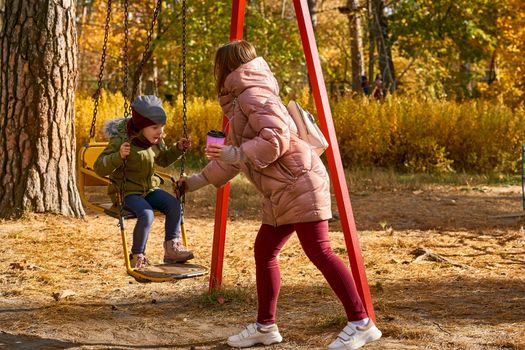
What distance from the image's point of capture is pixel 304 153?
167 inches

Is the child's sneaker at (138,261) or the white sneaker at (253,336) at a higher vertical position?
the child's sneaker at (138,261)

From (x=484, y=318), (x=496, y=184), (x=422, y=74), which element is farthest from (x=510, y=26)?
(x=484, y=318)

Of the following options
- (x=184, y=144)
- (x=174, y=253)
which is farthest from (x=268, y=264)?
(x=184, y=144)

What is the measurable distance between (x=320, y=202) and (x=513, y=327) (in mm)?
1475

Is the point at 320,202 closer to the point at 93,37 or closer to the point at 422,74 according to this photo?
the point at 422,74

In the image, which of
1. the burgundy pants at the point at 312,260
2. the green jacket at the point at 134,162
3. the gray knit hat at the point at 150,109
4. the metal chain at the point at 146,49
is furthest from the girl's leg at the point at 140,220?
the burgundy pants at the point at 312,260

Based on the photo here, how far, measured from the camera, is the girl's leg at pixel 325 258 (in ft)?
13.9

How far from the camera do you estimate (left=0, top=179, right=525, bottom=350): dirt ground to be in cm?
482

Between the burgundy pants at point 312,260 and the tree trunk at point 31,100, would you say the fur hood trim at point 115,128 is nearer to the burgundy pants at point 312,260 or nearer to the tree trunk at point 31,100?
the burgundy pants at point 312,260

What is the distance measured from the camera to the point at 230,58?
4.23m

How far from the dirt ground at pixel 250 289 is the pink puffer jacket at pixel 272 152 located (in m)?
0.81

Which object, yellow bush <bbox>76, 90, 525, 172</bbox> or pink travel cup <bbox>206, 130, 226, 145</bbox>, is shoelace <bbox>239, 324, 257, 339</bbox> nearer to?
pink travel cup <bbox>206, 130, 226, 145</bbox>

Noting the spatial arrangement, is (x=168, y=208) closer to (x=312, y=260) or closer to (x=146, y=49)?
(x=146, y=49)

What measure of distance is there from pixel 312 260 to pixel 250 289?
180 centimetres
